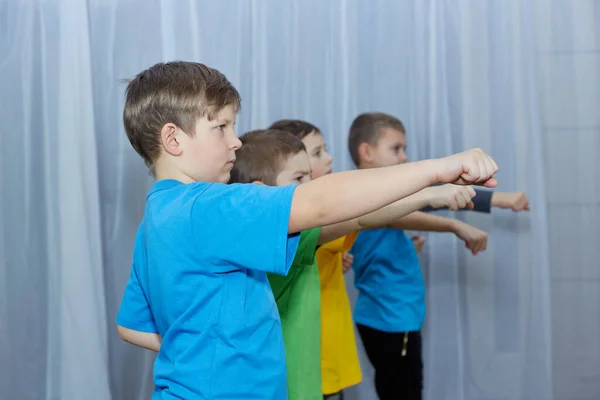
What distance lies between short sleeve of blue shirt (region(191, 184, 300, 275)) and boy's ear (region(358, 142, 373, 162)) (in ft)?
3.84

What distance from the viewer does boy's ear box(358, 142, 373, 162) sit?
2.13 metres

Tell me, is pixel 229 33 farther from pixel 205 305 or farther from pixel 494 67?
pixel 205 305

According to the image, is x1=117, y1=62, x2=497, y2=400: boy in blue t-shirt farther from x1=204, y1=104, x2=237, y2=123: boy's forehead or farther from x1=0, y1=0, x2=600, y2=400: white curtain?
x1=0, y1=0, x2=600, y2=400: white curtain

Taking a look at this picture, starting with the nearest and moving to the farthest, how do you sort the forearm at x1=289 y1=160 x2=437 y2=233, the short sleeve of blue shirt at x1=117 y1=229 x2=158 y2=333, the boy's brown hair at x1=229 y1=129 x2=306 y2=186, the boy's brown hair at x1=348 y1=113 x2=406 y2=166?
the forearm at x1=289 y1=160 x2=437 y2=233
the short sleeve of blue shirt at x1=117 y1=229 x2=158 y2=333
the boy's brown hair at x1=229 y1=129 x2=306 y2=186
the boy's brown hair at x1=348 y1=113 x2=406 y2=166

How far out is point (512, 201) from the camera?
1.95 m

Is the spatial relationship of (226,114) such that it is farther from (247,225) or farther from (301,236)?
(301,236)

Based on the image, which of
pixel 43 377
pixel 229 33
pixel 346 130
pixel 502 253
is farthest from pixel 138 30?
pixel 502 253

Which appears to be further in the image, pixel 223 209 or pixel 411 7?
pixel 411 7

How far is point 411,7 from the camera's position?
229 cm

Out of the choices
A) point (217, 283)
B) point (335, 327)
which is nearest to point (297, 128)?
point (335, 327)

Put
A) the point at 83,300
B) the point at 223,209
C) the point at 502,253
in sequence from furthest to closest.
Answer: the point at 502,253
the point at 83,300
the point at 223,209

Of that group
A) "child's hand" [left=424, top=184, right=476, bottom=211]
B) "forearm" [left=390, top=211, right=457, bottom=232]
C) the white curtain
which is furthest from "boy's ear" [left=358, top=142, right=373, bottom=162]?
"child's hand" [left=424, top=184, right=476, bottom=211]

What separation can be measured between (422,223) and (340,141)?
23.0 inches

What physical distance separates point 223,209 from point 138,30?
1449 millimetres
